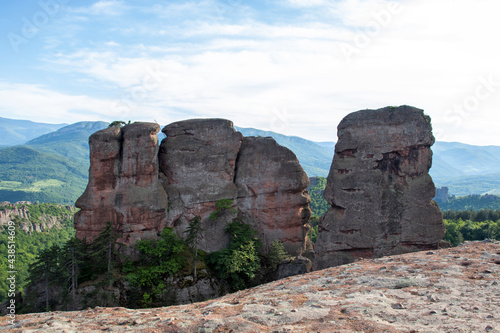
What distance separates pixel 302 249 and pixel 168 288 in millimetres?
14431

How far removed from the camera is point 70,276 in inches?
1190

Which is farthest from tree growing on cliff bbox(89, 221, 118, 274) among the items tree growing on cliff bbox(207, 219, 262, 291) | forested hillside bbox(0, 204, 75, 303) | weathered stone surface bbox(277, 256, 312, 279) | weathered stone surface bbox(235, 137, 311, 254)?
forested hillside bbox(0, 204, 75, 303)

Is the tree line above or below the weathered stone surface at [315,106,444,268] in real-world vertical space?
below

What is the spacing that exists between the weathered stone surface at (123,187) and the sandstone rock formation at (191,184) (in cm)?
9

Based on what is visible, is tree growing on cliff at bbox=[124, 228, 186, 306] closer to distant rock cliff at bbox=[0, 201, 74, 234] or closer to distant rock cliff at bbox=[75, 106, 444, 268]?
distant rock cliff at bbox=[75, 106, 444, 268]

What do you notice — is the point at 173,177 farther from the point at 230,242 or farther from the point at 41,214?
the point at 41,214

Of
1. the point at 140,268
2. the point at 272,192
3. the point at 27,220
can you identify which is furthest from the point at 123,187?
the point at 27,220

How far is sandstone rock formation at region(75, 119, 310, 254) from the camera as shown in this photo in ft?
113

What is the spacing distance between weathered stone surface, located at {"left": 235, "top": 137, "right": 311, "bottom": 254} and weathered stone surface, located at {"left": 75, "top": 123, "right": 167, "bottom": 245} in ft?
28.7

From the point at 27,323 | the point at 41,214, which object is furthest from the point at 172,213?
the point at 41,214

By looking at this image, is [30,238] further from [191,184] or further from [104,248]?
[191,184]

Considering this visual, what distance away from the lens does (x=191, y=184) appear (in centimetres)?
3697

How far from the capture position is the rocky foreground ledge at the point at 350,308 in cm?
1130

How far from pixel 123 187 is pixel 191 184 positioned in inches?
254
